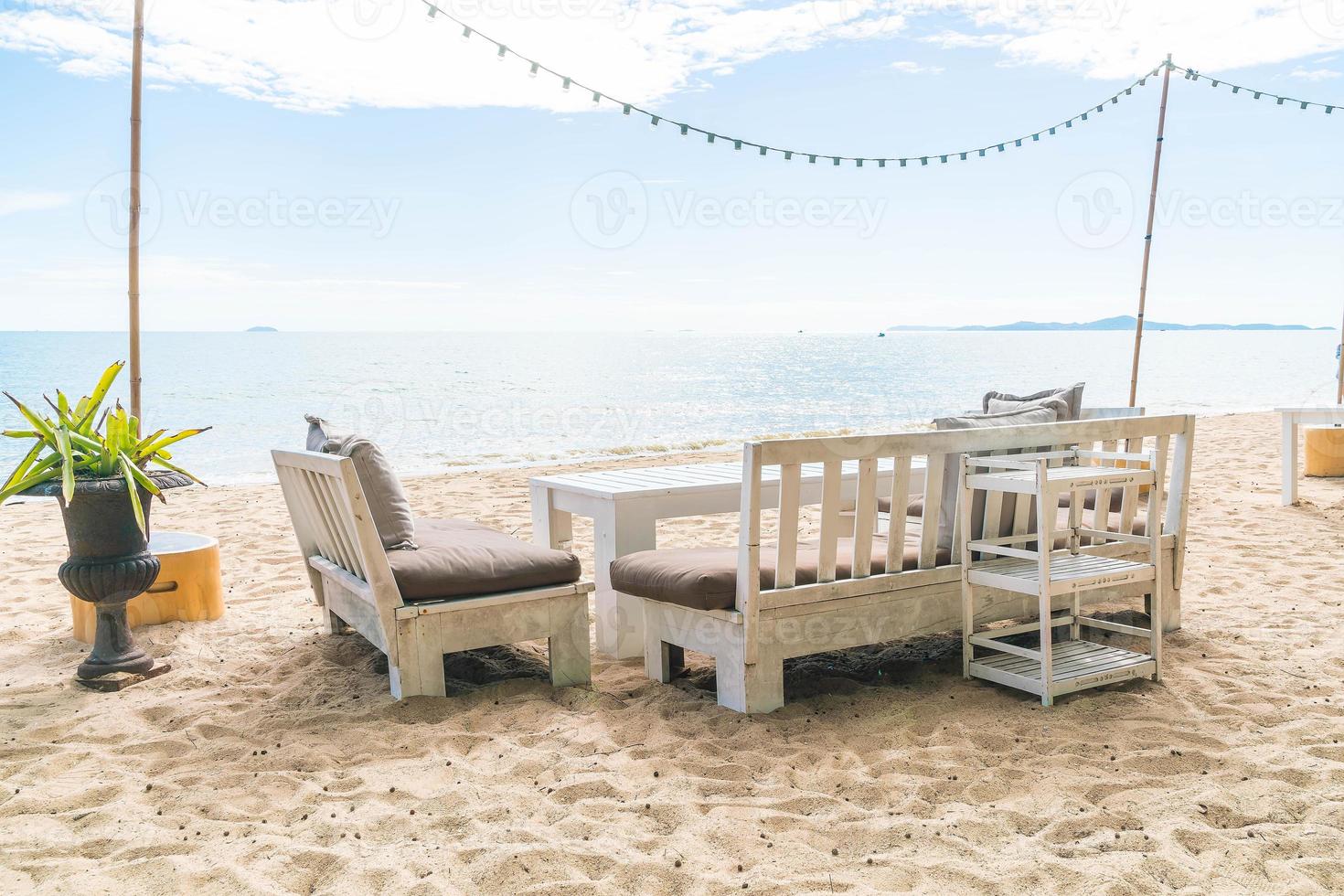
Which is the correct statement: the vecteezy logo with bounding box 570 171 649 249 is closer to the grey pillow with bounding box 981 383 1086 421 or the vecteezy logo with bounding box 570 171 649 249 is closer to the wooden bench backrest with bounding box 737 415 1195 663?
the grey pillow with bounding box 981 383 1086 421

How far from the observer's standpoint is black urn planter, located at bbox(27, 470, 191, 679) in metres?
3.01

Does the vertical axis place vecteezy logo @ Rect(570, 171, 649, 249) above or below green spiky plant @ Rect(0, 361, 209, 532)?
above

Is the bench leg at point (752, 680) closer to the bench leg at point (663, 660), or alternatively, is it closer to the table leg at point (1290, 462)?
the bench leg at point (663, 660)

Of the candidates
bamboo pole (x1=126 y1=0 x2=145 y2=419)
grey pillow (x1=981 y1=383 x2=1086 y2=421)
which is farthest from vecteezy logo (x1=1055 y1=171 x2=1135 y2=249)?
bamboo pole (x1=126 y1=0 x2=145 y2=419)

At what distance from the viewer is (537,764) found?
2.50m

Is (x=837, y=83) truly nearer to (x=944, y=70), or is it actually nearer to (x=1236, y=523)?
(x=944, y=70)

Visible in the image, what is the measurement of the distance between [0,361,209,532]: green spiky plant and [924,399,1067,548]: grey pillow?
7.35 ft

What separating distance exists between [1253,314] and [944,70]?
953 inches

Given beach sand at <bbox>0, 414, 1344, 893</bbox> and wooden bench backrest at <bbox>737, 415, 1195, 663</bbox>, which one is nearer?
beach sand at <bbox>0, 414, 1344, 893</bbox>

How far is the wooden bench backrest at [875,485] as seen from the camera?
2.71m

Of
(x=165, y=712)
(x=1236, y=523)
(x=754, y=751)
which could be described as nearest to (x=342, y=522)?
(x=165, y=712)

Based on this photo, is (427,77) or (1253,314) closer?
(427,77)
